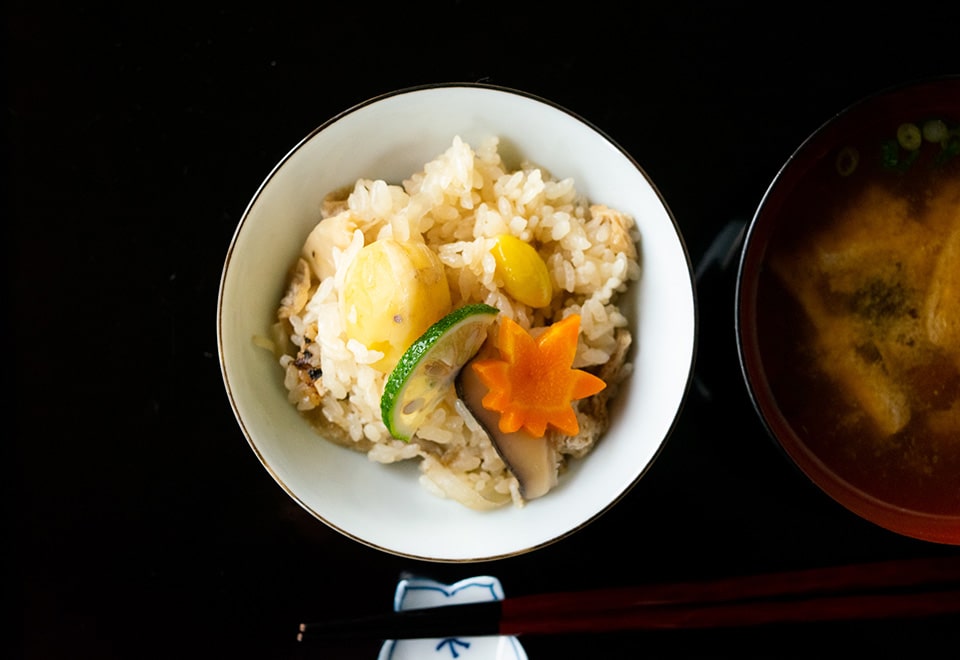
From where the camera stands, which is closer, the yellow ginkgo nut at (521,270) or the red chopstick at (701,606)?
the yellow ginkgo nut at (521,270)

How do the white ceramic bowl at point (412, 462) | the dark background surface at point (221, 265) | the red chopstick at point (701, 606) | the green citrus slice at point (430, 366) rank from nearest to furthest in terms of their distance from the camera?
the green citrus slice at point (430, 366) < the white ceramic bowl at point (412, 462) < the red chopstick at point (701, 606) < the dark background surface at point (221, 265)

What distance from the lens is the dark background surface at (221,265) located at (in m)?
1.58

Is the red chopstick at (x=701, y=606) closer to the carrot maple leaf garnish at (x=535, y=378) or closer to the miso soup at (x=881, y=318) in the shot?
the miso soup at (x=881, y=318)

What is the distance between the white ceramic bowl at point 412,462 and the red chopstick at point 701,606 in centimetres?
23

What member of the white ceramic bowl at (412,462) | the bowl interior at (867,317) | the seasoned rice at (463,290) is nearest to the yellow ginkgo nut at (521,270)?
the seasoned rice at (463,290)

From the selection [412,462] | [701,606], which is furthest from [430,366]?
[701,606]

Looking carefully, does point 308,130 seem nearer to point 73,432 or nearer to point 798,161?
point 73,432

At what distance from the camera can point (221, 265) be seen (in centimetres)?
163

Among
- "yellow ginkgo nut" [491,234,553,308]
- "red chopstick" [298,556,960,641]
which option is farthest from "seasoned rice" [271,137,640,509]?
"red chopstick" [298,556,960,641]

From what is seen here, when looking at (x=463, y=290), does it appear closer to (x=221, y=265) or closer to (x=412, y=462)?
(x=412, y=462)

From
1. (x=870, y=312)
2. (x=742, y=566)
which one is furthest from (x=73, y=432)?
(x=870, y=312)

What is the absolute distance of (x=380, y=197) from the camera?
1.38 metres

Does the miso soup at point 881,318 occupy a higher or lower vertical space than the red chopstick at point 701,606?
higher

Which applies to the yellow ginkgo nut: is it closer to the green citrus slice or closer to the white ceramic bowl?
the green citrus slice
